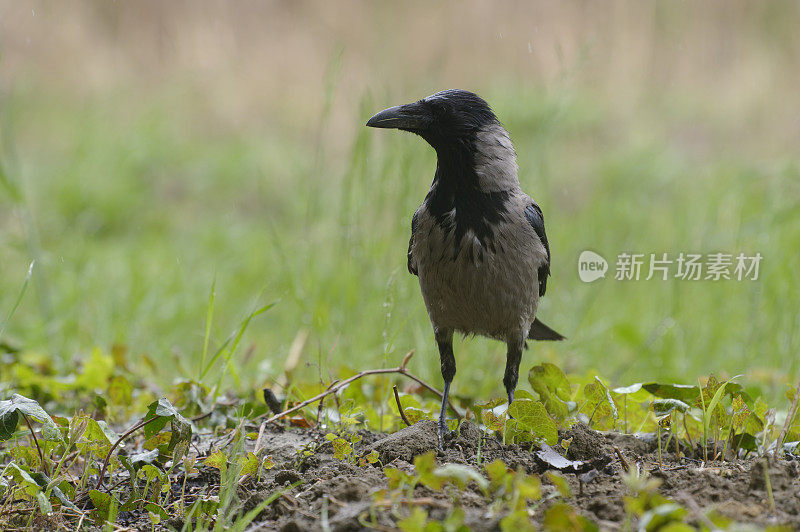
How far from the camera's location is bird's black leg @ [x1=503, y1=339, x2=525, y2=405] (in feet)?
10.2

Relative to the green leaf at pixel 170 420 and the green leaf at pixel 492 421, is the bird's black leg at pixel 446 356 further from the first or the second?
the green leaf at pixel 170 420

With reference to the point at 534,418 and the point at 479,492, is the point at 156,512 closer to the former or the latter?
the point at 479,492

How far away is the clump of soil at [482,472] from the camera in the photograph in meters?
1.98

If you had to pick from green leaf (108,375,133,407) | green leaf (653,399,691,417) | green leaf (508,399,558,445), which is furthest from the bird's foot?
green leaf (108,375,133,407)

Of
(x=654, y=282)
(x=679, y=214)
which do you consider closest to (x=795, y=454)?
(x=654, y=282)

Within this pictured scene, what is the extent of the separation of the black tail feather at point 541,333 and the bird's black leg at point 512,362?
1.17ft

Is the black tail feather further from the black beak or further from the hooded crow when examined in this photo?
the black beak

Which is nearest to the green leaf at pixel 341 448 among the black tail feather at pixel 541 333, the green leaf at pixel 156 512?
the green leaf at pixel 156 512

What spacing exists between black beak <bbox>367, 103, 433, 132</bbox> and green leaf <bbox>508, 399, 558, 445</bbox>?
0.92m

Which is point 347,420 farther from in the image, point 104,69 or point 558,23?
point 104,69

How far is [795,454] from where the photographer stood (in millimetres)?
2691

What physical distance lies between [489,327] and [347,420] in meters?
0.61

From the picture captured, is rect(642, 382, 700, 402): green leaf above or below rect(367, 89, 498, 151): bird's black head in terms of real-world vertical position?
below

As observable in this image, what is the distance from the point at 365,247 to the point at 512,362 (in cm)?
182
